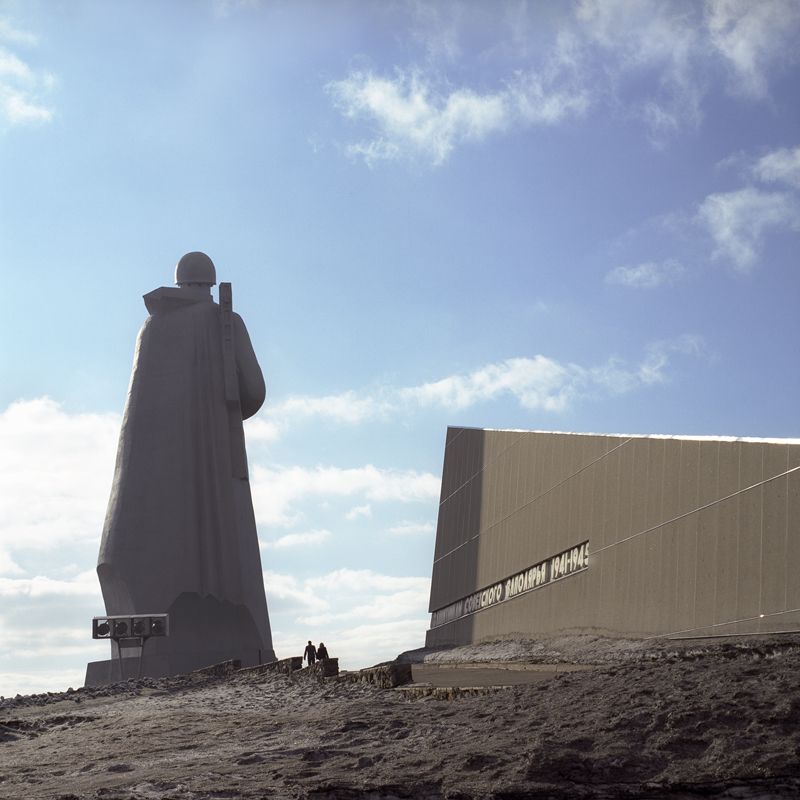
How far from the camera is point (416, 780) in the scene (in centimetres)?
596

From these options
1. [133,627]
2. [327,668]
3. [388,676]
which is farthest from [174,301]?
[388,676]

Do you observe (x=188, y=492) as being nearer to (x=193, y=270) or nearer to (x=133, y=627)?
(x=133, y=627)

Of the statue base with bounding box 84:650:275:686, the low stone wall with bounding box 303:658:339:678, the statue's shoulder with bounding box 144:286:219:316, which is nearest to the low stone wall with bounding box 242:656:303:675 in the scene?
the low stone wall with bounding box 303:658:339:678

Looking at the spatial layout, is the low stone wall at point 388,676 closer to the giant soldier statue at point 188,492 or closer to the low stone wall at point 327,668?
the low stone wall at point 327,668

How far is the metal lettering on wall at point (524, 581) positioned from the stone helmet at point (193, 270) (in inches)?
366

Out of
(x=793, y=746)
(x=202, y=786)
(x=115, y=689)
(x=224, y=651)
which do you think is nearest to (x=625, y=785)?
(x=793, y=746)

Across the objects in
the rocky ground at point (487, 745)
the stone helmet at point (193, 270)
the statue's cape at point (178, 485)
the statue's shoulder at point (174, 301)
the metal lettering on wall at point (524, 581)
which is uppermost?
the stone helmet at point (193, 270)

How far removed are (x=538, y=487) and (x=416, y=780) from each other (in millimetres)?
11877

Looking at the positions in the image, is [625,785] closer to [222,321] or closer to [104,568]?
[104,568]

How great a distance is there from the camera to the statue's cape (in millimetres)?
23328

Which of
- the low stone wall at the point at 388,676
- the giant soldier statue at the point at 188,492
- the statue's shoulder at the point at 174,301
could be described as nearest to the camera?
the low stone wall at the point at 388,676

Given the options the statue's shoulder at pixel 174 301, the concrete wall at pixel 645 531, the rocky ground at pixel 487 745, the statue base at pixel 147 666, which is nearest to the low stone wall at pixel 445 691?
the rocky ground at pixel 487 745

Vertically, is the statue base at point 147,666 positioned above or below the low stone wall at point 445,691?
below

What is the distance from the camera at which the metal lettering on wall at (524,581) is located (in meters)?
15.5
